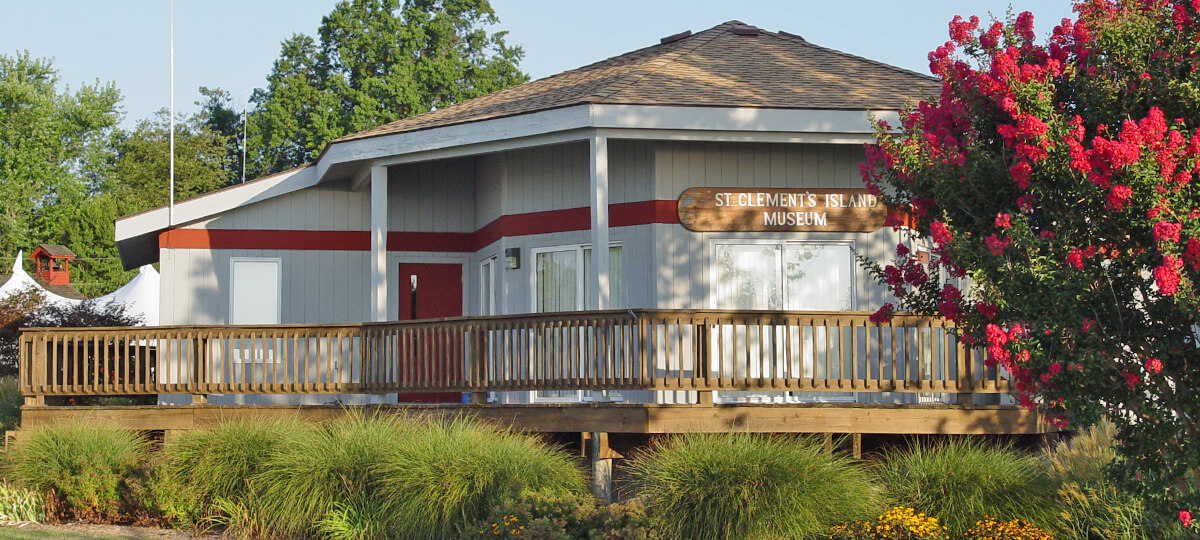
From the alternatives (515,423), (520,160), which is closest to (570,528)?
(515,423)

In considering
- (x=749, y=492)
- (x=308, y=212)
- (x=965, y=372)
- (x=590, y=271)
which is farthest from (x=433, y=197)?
(x=749, y=492)

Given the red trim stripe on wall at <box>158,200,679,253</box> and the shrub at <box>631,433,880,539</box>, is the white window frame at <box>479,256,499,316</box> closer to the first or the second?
the red trim stripe on wall at <box>158,200,679,253</box>

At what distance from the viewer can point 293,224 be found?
1744cm

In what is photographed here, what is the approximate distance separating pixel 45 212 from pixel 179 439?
48115 millimetres

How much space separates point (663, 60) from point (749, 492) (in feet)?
25.7

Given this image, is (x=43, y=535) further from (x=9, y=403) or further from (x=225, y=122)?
(x=225, y=122)

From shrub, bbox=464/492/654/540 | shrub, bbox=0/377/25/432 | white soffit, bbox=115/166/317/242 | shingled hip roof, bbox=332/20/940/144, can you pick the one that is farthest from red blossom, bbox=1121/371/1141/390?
shrub, bbox=0/377/25/432

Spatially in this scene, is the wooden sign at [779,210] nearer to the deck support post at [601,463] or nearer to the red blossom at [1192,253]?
the deck support post at [601,463]

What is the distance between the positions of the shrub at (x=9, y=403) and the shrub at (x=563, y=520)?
9.03m

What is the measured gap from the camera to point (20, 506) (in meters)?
12.6

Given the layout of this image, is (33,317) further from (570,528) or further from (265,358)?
(570,528)

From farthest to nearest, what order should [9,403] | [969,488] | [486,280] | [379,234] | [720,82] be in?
[9,403] → [486,280] → [379,234] → [720,82] → [969,488]

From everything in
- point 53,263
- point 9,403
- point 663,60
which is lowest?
point 9,403

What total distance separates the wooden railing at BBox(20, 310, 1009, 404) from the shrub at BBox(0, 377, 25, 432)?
1.89 m
